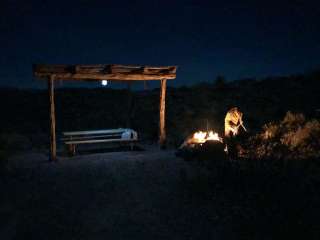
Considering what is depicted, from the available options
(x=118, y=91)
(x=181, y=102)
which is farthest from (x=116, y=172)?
(x=118, y=91)

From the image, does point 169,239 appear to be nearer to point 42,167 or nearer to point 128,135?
point 42,167

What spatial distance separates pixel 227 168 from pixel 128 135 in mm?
6042

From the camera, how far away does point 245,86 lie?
26.8 m

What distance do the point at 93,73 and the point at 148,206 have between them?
6.39 meters

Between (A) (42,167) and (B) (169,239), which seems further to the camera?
(A) (42,167)

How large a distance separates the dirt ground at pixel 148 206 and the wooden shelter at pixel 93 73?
2.75 m

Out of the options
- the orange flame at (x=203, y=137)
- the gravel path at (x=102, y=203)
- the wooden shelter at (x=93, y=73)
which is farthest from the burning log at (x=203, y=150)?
the wooden shelter at (x=93, y=73)

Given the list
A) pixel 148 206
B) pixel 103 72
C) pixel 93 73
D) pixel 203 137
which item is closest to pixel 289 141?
pixel 203 137

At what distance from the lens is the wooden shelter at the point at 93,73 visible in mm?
10727

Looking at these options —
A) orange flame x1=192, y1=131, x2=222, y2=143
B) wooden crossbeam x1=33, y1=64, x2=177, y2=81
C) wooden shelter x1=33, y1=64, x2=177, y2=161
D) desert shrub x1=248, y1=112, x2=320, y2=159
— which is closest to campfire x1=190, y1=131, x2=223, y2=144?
orange flame x1=192, y1=131, x2=222, y2=143

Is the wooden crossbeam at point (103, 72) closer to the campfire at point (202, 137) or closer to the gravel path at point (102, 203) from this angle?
the campfire at point (202, 137)

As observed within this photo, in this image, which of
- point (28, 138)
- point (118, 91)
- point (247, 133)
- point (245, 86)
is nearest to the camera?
point (247, 133)

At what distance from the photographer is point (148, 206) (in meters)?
6.47

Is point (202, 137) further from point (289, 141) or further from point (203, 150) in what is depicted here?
point (289, 141)
